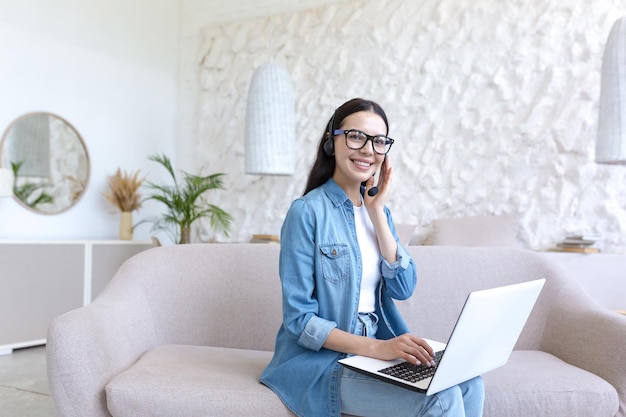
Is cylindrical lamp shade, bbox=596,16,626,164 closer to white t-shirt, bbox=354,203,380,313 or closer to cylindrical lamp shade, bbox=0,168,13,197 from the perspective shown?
white t-shirt, bbox=354,203,380,313

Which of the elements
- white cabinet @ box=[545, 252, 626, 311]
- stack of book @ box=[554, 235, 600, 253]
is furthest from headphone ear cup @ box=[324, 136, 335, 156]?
stack of book @ box=[554, 235, 600, 253]

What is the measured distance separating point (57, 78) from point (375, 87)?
8.69ft

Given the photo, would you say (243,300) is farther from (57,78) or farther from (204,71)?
(204,71)

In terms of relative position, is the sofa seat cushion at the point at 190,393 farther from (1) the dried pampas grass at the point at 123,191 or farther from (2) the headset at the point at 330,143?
(1) the dried pampas grass at the point at 123,191

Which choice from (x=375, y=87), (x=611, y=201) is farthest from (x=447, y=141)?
(x=611, y=201)

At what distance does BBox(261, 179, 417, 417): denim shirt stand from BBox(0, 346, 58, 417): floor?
1.67m

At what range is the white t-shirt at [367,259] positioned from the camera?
185 centimetres

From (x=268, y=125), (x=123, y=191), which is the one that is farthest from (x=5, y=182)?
(x=268, y=125)

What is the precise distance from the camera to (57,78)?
492 centimetres

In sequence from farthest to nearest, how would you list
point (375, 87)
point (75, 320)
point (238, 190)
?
point (238, 190) < point (375, 87) < point (75, 320)

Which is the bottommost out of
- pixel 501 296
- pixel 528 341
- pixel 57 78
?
pixel 528 341

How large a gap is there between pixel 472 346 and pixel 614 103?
2.59 meters

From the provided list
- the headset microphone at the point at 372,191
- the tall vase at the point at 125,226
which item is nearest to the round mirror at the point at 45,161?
the tall vase at the point at 125,226

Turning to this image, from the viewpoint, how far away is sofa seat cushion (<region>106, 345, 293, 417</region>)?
1.72 meters
